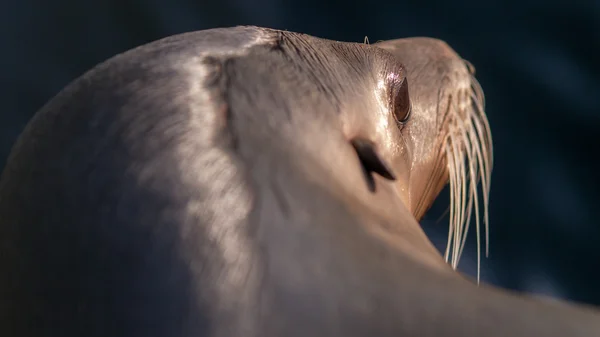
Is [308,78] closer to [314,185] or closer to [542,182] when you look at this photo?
[314,185]

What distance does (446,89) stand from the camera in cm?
273

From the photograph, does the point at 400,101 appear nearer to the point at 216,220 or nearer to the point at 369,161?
the point at 369,161

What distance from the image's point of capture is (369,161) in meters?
1.66

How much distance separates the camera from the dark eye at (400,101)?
Result: 7.23 ft

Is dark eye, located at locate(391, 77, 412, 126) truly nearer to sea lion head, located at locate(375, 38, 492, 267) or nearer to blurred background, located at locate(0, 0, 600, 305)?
sea lion head, located at locate(375, 38, 492, 267)

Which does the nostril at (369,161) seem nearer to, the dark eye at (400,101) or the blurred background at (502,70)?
the dark eye at (400,101)

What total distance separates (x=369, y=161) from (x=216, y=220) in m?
0.48

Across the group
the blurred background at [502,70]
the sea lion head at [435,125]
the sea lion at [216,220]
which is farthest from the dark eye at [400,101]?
the blurred background at [502,70]

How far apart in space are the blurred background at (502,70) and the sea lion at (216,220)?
1.99m

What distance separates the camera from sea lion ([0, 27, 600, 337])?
1225mm

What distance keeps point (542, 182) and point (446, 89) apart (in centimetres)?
122

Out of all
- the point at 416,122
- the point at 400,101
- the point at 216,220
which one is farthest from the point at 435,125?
the point at 216,220

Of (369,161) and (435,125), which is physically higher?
(369,161)

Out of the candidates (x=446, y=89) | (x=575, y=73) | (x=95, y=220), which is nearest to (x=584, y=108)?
(x=575, y=73)
